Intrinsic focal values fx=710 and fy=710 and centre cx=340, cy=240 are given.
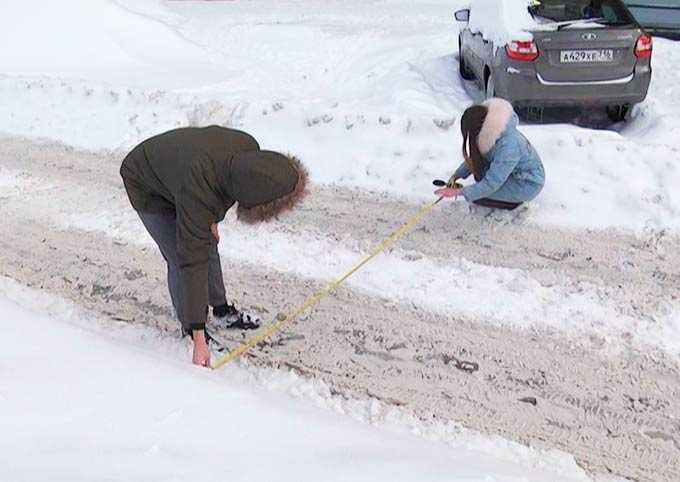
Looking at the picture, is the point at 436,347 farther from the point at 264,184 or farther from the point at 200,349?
the point at 264,184

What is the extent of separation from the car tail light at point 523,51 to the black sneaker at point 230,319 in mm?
4353

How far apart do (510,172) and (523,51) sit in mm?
2710

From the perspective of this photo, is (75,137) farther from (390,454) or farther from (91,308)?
(390,454)

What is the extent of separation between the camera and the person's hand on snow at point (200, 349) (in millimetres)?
3414

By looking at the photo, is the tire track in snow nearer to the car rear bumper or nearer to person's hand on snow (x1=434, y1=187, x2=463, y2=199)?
person's hand on snow (x1=434, y1=187, x2=463, y2=199)

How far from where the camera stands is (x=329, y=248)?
5.06 meters

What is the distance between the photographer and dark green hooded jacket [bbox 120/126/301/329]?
113 inches

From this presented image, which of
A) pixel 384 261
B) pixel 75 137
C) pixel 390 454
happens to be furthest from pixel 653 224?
Result: pixel 75 137

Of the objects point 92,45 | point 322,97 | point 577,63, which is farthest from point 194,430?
point 92,45

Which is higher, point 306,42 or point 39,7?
point 39,7

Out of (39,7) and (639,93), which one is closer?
(639,93)

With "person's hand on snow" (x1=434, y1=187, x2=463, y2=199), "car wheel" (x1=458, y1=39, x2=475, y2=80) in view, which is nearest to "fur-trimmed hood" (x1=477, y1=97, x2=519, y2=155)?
"person's hand on snow" (x1=434, y1=187, x2=463, y2=199)

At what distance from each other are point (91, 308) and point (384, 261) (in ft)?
6.27

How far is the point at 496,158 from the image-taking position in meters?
4.79
